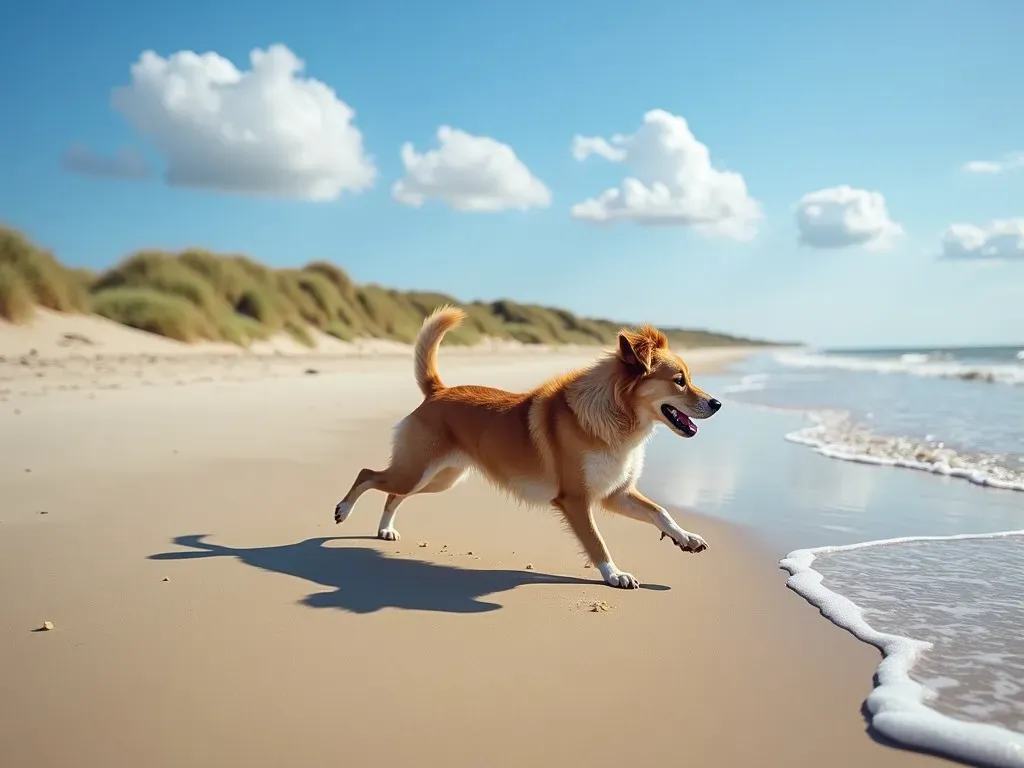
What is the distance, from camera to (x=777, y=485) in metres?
6.29

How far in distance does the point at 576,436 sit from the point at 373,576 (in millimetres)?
1327

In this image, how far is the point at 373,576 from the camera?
3.84 metres

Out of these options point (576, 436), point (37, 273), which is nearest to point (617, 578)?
point (576, 436)

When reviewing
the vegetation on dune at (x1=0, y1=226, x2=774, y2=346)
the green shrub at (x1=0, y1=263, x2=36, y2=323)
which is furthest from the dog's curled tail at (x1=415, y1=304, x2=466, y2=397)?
the green shrub at (x1=0, y1=263, x2=36, y2=323)

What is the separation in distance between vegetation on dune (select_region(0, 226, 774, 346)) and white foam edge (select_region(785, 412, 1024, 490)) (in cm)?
466

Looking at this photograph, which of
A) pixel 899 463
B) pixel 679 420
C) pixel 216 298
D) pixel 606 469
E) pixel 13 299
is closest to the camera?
pixel 606 469

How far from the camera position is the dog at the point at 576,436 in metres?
4.19

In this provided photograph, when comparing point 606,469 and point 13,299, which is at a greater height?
point 13,299

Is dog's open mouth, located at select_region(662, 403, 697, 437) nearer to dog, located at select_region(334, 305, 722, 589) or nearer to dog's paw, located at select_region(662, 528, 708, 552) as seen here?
dog, located at select_region(334, 305, 722, 589)

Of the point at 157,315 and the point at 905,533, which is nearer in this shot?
the point at 905,533

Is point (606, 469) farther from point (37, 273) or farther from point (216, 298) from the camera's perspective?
point (216, 298)

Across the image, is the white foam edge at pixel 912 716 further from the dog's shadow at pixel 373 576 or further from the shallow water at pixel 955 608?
the dog's shadow at pixel 373 576

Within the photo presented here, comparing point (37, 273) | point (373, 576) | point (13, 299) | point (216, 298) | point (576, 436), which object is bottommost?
point (373, 576)

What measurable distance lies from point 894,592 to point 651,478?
322cm
